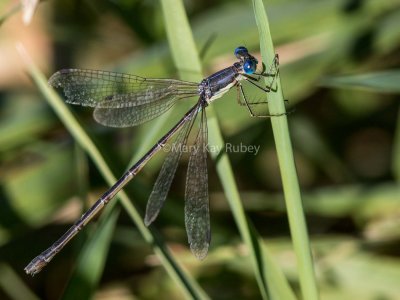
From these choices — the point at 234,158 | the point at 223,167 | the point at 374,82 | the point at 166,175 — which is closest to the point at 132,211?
the point at 223,167

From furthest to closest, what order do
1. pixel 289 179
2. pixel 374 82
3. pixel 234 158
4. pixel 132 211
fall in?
pixel 234 158 → pixel 374 82 → pixel 132 211 → pixel 289 179

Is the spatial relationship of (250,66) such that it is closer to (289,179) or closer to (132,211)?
(132,211)

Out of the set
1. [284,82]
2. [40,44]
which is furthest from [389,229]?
[40,44]

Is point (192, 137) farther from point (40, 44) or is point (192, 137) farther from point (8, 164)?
point (40, 44)

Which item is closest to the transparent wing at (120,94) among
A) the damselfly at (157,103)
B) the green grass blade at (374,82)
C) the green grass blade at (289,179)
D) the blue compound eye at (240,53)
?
the damselfly at (157,103)

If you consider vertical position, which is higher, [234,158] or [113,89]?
[113,89]

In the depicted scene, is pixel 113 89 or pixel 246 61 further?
pixel 113 89

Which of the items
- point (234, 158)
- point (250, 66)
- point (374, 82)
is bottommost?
point (234, 158)

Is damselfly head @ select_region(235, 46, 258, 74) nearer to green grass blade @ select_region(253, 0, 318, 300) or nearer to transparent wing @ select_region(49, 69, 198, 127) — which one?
transparent wing @ select_region(49, 69, 198, 127)
